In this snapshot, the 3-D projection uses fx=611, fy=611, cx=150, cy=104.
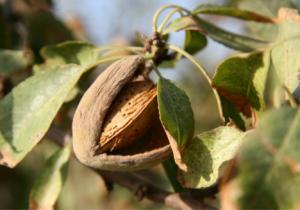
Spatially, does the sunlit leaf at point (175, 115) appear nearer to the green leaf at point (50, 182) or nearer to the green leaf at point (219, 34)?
the green leaf at point (219, 34)

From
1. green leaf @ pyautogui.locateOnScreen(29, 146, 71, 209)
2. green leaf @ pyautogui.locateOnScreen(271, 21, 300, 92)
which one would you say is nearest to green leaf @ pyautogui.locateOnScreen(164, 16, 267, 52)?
green leaf @ pyautogui.locateOnScreen(271, 21, 300, 92)

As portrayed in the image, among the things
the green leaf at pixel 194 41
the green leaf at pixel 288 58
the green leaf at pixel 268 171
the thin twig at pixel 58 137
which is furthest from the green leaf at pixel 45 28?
the green leaf at pixel 268 171

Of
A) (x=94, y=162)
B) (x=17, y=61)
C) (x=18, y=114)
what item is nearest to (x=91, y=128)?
(x=94, y=162)

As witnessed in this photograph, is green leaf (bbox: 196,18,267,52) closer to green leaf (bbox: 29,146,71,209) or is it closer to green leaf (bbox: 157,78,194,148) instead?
green leaf (bbox: 157,78,194,148)

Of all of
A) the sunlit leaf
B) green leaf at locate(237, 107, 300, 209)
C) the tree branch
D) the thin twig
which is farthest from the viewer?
the thin twig

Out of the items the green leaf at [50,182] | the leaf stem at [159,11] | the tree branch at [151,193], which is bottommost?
the tree branch at [151,193]

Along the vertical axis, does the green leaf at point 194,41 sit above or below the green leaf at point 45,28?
above

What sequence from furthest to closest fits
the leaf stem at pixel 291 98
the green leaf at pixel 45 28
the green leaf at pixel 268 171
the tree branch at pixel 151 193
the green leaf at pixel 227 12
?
the green leaf at pixel 45 28 < the green leaf at pixel 227 12 < the tree branch at pixel 151 193 < the leaf stem at pixel 291 98 < the green leaf at pixel 268 171
